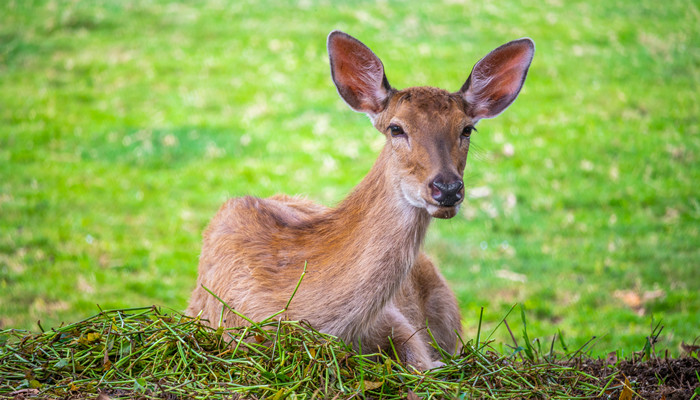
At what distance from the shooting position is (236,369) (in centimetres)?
411

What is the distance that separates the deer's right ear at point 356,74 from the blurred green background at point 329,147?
9.25ft

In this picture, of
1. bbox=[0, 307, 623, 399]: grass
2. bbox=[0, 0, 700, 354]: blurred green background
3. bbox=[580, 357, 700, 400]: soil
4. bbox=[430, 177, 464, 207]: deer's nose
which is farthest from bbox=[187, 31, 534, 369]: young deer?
bbox=[0, 0, 700, 354]: blurred green background

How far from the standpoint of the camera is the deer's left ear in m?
5.03

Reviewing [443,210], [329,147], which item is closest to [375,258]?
[443,210]

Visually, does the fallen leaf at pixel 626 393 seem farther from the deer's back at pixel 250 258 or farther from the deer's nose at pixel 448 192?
the deer's back at pixel 250 258

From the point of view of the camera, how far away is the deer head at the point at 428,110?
434cm

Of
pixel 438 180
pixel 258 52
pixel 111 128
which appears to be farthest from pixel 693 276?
pixel 258 52

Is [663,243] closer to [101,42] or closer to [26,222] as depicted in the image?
Answer: [26,222]

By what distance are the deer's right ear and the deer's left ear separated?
0.55 metres

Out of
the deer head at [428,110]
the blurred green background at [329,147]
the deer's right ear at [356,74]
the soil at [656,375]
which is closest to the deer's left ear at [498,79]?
the deer head at [428,110]

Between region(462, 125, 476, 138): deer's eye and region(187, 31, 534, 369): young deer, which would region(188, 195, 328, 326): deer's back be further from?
region(462, 125, 476, 138): deer's eye

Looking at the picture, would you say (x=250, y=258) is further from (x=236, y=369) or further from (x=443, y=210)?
(x=443, y=210)

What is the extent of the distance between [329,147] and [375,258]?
8099 millimetres

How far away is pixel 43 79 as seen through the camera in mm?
14891
